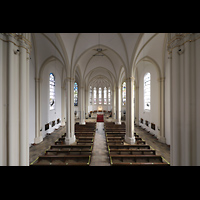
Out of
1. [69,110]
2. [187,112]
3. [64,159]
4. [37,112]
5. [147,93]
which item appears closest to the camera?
[187,112]

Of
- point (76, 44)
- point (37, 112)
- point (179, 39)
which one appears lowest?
point (37, 112)

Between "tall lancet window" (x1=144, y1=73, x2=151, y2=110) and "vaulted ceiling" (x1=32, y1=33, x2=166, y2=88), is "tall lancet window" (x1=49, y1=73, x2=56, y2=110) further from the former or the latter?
"tall lancet window" (x1=144, y1=73, x2=151, y2=110)

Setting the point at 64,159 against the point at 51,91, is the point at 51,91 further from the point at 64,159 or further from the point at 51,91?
the point at 64,159

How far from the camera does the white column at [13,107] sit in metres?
2.32

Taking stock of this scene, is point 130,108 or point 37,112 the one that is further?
point 37,112

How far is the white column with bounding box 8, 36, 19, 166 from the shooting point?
232 centimetres

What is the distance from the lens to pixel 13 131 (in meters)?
2.39

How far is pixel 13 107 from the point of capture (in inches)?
93.4

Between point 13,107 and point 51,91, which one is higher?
point 51,91

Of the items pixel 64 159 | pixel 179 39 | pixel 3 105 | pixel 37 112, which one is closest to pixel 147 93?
pixel 179 39

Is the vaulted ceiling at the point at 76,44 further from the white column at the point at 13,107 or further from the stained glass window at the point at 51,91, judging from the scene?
the white column at the point at 13,107

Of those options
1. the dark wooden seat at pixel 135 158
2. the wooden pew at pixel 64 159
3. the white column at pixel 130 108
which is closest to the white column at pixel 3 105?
the wooden pew at pixel 64 159

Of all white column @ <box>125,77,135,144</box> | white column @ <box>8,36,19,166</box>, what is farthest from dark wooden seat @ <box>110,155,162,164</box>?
white column @ <box>8,36,19,166</box>
